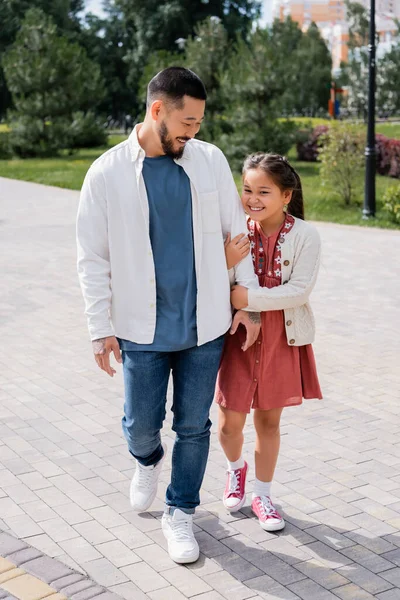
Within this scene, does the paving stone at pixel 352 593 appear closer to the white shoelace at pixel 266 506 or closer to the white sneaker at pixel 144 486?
the white shoelace at pixel 266 506

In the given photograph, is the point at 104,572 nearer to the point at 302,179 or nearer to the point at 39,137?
the point at 302,179

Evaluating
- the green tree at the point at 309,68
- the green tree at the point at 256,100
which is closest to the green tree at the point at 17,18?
the green tree at the point at 309,68

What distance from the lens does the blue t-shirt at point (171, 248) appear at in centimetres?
353

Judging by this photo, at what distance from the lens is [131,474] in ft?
15.2

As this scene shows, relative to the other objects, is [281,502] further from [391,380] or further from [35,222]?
[35,222]

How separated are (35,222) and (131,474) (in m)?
10.9

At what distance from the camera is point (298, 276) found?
381 centimetres

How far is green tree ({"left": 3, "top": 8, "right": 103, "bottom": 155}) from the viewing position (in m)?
32.6

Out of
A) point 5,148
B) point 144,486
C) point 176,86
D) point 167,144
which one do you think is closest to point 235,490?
point 144,486

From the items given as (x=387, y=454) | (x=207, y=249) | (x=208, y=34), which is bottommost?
(x=387, y=454)

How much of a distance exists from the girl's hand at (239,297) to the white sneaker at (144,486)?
0.81m

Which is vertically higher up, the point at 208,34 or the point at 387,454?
the point at 208,34

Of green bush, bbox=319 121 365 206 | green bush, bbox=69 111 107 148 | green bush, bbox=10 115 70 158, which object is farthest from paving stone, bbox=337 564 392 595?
green bush, bbox=69 111 107 148

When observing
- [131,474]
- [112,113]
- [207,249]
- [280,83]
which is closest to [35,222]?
[280,83]
